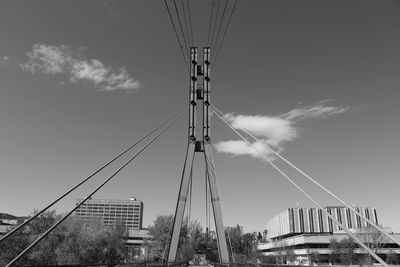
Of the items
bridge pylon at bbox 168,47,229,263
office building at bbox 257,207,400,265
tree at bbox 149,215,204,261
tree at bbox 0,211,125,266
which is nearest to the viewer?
bridge pylon at bbox 168,47,229,263

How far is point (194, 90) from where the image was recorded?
23875 millimetres

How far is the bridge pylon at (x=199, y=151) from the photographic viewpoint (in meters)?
20.4

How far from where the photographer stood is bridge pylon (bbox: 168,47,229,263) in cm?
2038

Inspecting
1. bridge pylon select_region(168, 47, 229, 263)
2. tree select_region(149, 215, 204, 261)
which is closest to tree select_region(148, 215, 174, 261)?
tree select_region(149, 215, 204, 261)

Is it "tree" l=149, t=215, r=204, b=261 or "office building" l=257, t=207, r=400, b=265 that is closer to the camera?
"tree" l=149, t=215, r=204, b=261

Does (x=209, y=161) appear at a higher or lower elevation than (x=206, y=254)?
higher

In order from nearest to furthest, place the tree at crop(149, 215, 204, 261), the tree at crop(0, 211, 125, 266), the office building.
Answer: the tree at crop(0, 211, 125, 266)
the tree at crop(149, 215, 204, 261)
the office building

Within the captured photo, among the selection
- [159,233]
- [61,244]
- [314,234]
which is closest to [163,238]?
[159,233]

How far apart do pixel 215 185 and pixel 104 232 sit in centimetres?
4440

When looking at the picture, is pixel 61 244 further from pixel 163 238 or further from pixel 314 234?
pixel 314 234

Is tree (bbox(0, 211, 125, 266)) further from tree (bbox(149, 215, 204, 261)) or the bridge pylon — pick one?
the bridge pylon

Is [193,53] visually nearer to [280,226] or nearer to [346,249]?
[346,249]

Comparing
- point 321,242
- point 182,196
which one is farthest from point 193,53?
point 321,242

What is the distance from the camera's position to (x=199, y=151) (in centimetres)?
2280
